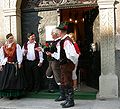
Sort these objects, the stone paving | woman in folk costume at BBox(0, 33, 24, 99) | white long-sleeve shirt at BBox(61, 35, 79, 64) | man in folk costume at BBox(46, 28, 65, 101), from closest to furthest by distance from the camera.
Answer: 1. white long-sleeve shirt at BBox(61, 35, 79, 64)
2. the stone paving
3. man in folk costume at BBox(46, 28, 65, 101)
4. woman in folk costume at BBox(0, 33, 24, 99)

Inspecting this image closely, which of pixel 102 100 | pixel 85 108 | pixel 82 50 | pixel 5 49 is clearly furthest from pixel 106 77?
pixel 5 49

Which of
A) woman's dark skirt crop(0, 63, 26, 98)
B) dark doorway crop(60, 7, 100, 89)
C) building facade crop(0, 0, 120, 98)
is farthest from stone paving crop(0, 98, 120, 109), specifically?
dark doorway crop(60, 7, 100, 89)

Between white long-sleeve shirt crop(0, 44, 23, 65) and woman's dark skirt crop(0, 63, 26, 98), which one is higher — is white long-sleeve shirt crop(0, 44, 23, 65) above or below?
above

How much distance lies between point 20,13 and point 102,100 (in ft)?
11.2

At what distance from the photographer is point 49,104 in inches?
296

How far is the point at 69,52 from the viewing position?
274 inches

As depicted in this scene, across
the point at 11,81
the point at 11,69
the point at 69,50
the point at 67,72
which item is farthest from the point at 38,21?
the point at 67,72

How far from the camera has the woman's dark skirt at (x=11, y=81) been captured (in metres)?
8.02

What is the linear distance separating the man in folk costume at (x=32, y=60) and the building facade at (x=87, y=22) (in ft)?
1.65

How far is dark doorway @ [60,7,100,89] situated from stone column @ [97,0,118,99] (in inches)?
19.9

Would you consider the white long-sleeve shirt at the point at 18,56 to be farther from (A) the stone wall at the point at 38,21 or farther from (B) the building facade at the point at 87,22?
(A) the stone wall at the point at 38,21

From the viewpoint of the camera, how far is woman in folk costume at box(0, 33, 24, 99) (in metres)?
8.03

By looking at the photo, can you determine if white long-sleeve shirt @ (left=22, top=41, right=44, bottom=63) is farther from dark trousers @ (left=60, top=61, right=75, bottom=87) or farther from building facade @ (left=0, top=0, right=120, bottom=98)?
dark trousers @ (left=60, top=61, right=75, bottom=87)

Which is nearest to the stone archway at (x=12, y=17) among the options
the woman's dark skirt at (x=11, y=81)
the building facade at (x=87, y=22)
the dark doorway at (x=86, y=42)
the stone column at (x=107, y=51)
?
the building facade at (x=87, y=22)
